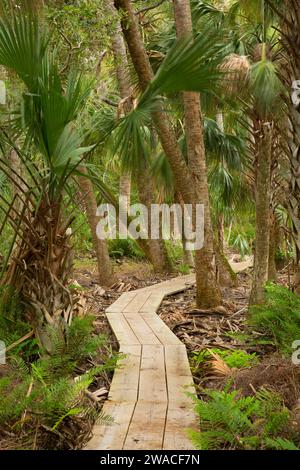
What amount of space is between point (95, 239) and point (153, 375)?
467 cm

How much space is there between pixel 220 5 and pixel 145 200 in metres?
7.31

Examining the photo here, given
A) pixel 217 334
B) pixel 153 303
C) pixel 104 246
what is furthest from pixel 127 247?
pixel 217 334

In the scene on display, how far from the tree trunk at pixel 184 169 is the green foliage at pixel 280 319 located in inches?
52.4

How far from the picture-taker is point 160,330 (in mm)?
5539

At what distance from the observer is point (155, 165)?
10.1 metres

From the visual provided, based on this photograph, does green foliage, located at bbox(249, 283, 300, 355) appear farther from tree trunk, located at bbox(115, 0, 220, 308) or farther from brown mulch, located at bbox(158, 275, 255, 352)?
tree trunk, located at bbox(115, 0, 220, 308)

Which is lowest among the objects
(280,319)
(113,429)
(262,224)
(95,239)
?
(113,429)

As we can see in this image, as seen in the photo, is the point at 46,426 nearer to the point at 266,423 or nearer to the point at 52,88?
the point at 266,423

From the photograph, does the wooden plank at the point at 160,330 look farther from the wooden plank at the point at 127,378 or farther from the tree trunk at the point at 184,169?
the tree trunk at the point at 184,169

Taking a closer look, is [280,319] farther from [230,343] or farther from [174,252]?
[174,252]

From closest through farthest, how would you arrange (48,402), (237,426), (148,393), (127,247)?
(237,426) → (48,402) → (148,393) → (127,247)

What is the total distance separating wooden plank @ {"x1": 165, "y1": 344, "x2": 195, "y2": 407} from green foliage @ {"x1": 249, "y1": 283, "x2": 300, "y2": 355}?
82cm

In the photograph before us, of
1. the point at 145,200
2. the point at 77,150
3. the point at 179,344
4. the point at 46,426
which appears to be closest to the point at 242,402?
the point at 46,426

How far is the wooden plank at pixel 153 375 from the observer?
12.0ft
